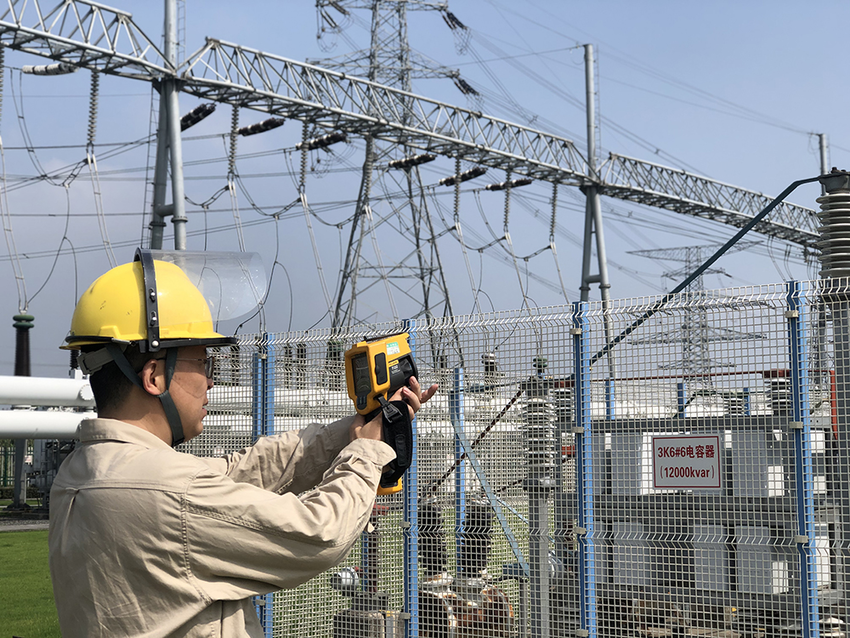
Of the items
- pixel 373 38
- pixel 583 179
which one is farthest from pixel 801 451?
pixel 373 38

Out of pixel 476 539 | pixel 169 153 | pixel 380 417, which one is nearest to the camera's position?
pixel 380 417

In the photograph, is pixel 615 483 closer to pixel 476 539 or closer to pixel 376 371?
pixel 476 539

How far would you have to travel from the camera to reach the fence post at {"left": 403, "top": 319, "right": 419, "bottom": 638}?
7.12 metres

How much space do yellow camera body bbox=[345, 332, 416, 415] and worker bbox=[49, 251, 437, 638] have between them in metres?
0.17

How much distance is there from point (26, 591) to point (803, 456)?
423 inches

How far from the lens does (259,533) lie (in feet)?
7.80

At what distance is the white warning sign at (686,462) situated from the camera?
571cm

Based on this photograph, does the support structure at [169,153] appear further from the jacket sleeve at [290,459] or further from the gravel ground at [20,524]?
the jacket sleeve at [290,459]

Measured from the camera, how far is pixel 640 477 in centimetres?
607

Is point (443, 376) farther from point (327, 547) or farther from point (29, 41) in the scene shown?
point (29, 41)

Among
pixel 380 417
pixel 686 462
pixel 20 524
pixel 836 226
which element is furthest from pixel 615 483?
pixel 20 524

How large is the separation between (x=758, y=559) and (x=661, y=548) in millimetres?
623

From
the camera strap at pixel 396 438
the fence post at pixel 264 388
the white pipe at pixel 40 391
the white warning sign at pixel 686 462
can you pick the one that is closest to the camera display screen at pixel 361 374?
the camera strap at pixel 396 438

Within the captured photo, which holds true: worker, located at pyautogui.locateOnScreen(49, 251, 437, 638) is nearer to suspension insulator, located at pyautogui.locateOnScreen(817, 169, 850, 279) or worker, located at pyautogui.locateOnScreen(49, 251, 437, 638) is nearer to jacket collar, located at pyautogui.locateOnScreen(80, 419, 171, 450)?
jacket collar, located at pyautogui.locateOnScreen(80, 419, 171, 450)
